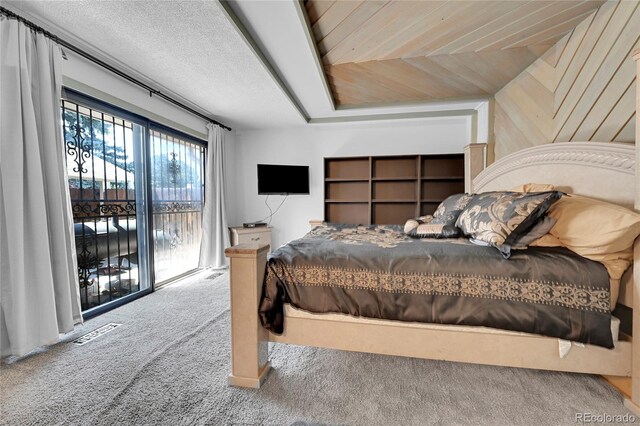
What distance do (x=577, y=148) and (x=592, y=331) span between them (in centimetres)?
119

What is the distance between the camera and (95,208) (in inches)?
86.2

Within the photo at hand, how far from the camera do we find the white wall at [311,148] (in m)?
3.55

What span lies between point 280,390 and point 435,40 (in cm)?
274

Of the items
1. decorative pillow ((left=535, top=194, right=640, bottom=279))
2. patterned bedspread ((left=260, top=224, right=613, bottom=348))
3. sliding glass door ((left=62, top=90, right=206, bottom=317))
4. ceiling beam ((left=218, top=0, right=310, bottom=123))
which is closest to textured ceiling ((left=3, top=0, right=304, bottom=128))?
ceiling beam ((left=218, top=0, right=310, bottom=123))

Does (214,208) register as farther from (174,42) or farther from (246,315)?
(246,315)

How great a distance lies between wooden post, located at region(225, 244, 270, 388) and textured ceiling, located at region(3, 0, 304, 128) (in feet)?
5.19

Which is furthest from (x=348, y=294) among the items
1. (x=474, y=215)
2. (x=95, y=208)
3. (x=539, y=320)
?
(x=95, y=208)

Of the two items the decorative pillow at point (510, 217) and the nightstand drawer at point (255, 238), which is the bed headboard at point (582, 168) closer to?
the decorative pillow at point (510, 217)

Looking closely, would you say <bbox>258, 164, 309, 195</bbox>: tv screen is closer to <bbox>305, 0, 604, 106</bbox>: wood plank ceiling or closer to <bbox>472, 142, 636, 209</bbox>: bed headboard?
<bbox>305, 0, 604, 106</bbox>: wood plank ceiling

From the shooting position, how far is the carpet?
108cm

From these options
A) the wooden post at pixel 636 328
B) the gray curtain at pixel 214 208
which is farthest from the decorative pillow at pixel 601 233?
the gray curtain at pixel 214 208

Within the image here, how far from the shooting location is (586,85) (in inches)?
66.2

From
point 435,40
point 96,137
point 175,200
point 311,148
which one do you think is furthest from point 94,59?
point 435,40

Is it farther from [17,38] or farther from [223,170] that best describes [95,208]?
[223,170]
